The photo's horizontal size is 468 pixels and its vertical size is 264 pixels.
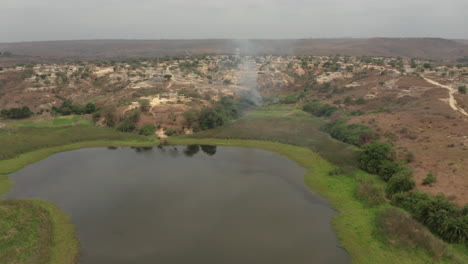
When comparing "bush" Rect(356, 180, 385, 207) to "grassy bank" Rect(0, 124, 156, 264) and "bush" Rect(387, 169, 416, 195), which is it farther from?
"grassy bank" Rect(0, 124, 156, 264)

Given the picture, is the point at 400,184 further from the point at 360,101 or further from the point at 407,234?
the point at 360,101

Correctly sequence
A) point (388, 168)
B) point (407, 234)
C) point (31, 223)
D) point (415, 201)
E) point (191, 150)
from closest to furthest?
point (407, 234) < point (31, 223) < point (415, 201) < point (388, 168) < point (191, 150)

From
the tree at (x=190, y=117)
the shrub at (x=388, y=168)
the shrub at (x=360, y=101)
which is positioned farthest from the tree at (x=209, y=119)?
the shrub at (x=360, y=101)

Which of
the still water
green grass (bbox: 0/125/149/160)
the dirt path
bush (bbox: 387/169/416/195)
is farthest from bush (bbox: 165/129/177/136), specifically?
the dirt path

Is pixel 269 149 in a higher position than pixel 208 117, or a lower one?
lower

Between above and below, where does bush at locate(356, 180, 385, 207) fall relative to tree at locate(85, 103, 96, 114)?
below

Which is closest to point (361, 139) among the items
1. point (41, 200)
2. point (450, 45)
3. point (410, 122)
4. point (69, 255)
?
point (410, 122)

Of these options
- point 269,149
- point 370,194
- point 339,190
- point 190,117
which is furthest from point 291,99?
point 370,194
